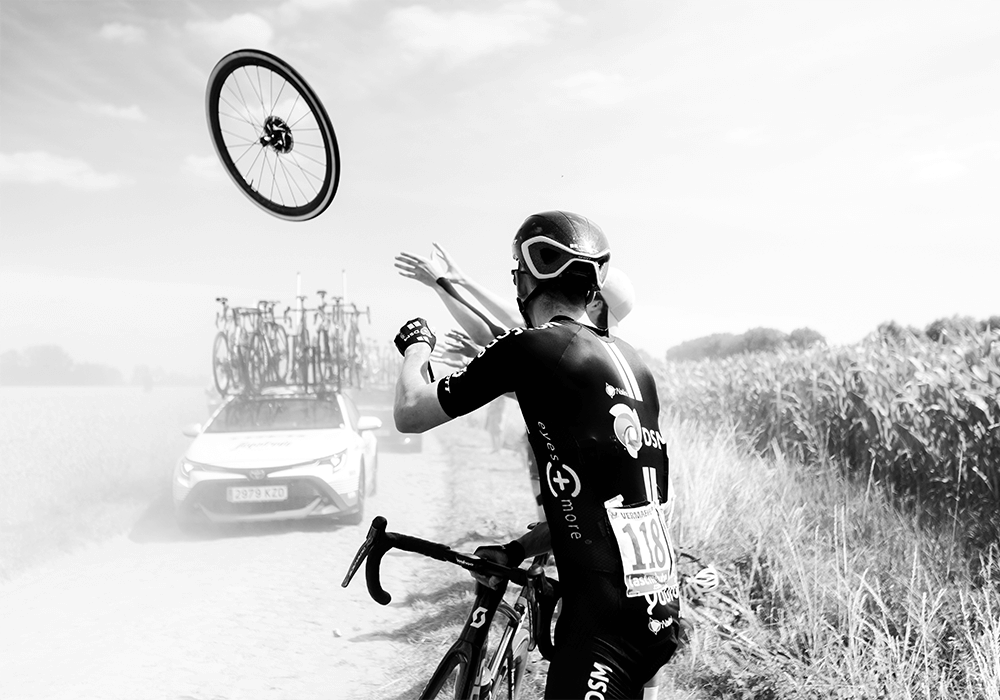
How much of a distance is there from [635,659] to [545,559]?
653mm

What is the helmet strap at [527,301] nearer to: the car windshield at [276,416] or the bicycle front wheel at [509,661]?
the bicycle front wheel at [509,661]

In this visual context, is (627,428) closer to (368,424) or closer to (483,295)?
(483,295)

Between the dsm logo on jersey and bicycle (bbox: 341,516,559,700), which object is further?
bicycle (bbox: 341,516,559,700)

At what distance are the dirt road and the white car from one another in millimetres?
303

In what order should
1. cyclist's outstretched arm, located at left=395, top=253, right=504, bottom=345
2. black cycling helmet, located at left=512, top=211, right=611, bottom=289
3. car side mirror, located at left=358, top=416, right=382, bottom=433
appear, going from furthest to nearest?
car side mirror, located at left=358, top=416, right=382, bottom=433 < cyclist's outstretched arm, located at left=395, top=253, right=504, bottom=345 < black cycling helmet, located at left=512, top=211, right=611, bottom=289

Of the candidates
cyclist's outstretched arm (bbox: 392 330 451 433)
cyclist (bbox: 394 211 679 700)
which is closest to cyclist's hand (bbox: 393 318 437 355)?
cyclist's outstretched arm (bbox: 392 330 451 433)

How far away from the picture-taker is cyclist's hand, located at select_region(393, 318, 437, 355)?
7.47 feet

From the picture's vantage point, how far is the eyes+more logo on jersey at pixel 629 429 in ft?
6.56

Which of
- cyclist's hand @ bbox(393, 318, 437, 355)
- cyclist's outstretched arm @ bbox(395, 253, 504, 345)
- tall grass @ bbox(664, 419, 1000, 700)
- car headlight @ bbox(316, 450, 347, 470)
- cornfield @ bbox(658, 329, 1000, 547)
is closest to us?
cyclist's hand @ bbox(393, 318, 437, 355)

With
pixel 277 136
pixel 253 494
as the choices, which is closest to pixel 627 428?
pixel 277 136

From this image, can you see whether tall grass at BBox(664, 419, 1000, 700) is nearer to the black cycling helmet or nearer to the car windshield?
the black cycling helmet

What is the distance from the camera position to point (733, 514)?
5922mm

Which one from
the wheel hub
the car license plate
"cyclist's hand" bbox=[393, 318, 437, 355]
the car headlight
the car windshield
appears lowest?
the car license plate

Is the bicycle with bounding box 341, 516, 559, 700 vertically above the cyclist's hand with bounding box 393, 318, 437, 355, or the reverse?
the cyclist's hand with bounding box 393, 318, 437, 355
